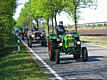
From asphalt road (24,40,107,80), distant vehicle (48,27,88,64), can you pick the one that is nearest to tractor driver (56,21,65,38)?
distant vehicle (48,27,88,64)

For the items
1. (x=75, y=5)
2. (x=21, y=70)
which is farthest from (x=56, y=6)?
(x=21, y=70)

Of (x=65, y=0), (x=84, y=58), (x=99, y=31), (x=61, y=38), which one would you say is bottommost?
(x=99, y=31)

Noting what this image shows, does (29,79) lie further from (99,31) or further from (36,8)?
(99,31)

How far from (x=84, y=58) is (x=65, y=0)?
23.7 meters

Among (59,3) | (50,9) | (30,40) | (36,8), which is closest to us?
(30,40)

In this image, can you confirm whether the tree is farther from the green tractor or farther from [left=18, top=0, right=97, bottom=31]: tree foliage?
the green tractor

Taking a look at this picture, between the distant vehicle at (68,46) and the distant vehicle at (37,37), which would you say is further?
the distant vehicle at (37,37)

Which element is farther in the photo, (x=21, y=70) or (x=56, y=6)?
(x=56, y=6)

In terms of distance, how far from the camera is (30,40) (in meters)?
23.9

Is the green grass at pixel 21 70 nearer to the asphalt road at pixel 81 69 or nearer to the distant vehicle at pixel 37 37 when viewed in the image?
the asphalt road at pixel 81 69

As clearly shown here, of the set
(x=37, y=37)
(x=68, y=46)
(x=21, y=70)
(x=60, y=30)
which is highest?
(x=60, y=30)

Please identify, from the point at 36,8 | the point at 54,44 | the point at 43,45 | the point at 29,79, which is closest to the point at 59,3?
the point at 36,8

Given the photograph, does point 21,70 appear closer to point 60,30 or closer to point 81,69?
point 81,69

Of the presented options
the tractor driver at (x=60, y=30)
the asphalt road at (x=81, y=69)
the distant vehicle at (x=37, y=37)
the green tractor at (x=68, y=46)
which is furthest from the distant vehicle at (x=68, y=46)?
the distant vehicle at (x=37, y=37)
